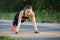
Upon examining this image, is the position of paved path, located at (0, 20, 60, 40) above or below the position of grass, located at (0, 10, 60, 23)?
above

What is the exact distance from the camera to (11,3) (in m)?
38.5

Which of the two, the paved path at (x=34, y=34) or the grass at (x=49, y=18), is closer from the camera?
the paved path at (x=34, y=34)

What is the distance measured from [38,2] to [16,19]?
773 inches

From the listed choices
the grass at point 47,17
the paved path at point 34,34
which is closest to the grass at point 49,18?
the grass at point 47,17

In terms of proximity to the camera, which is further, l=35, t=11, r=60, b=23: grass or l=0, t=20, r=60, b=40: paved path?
l=35, t=11, r=60, b=23: grass

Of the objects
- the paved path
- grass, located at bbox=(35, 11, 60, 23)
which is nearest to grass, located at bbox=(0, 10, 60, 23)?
grass, located at bbox=(35, 11, 60, 23)

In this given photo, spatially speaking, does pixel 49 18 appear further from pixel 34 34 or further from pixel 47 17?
pixel 34 34

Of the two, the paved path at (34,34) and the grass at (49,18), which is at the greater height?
the paved path at (34,34)

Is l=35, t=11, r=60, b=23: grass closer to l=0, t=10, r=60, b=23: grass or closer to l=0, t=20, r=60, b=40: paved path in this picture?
l=0, t=10, r=60, b=23: grass

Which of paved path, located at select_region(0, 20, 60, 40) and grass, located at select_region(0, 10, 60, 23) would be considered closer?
paved path, located at select_region(0, 20, 60, 40)

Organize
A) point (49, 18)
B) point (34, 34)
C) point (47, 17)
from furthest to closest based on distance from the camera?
point (47, 17) → point (49, 18) → point (34, 34)

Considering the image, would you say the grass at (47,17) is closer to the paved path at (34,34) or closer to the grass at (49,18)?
the grass at (49,18)

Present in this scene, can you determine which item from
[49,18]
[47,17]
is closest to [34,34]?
[49,18]

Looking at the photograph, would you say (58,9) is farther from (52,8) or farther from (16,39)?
(16,39)
